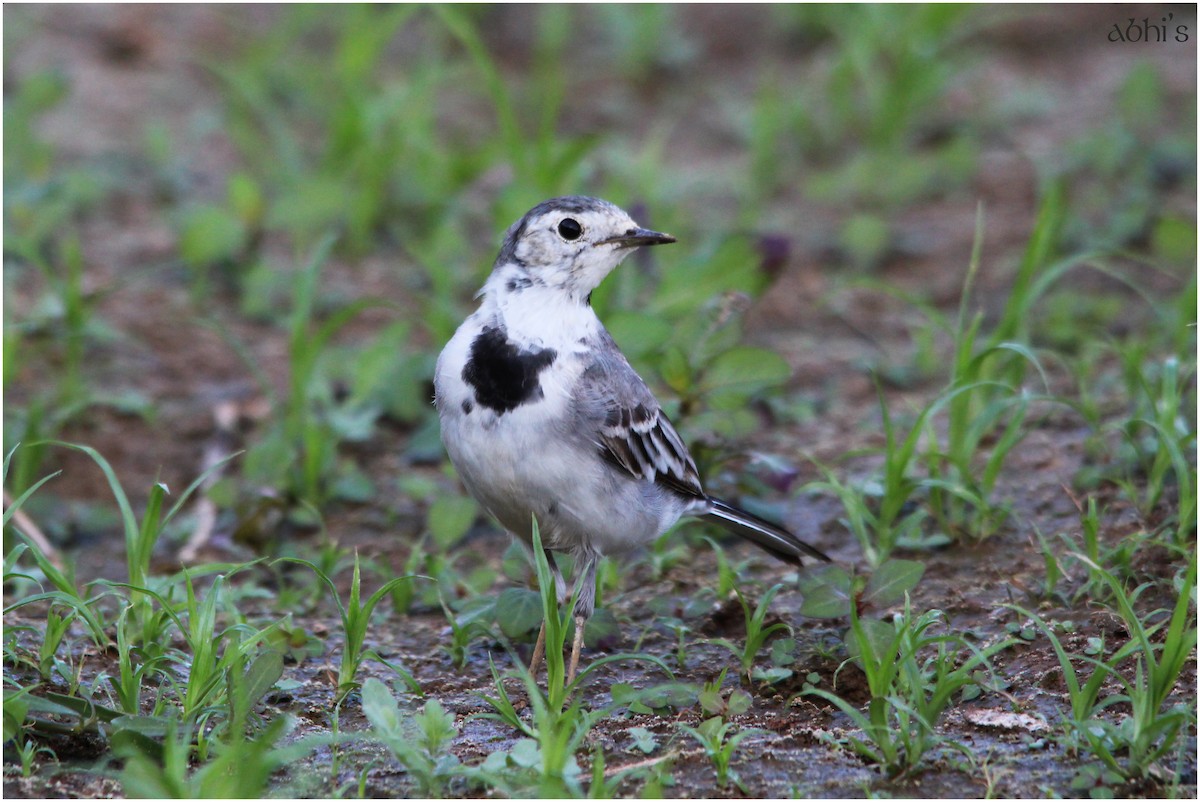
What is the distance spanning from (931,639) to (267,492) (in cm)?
284

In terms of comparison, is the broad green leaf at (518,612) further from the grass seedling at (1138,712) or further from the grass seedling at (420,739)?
the grass seedling at (1138,712)

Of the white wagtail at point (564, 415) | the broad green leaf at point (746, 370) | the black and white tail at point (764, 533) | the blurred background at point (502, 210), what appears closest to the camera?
the white wagtail at point (564, 415)

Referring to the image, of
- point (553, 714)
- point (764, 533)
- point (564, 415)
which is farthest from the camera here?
point (764, 533)

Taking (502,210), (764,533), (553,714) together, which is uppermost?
(502,210)

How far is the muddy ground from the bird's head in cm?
130

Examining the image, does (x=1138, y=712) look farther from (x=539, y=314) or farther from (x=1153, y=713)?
(x=539, y=314)

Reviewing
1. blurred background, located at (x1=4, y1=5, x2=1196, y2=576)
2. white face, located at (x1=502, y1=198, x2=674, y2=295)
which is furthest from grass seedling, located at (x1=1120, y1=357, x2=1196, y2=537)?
white face, located at (x1=502, y1=198, x2=674, y2=295)

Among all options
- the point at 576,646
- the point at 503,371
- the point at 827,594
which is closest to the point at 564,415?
the point at 503,371

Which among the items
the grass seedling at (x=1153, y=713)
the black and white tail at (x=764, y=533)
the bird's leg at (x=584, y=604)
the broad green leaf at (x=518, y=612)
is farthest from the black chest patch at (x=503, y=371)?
the grass seedling at (x=1153, y=713)

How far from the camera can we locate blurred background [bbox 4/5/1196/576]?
5637mm

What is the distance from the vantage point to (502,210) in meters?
6.02

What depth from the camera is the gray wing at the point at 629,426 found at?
4148 millimetres

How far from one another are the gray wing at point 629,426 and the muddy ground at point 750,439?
54cm

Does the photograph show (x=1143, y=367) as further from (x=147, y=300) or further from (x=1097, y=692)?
A: (x=147, y=300)
